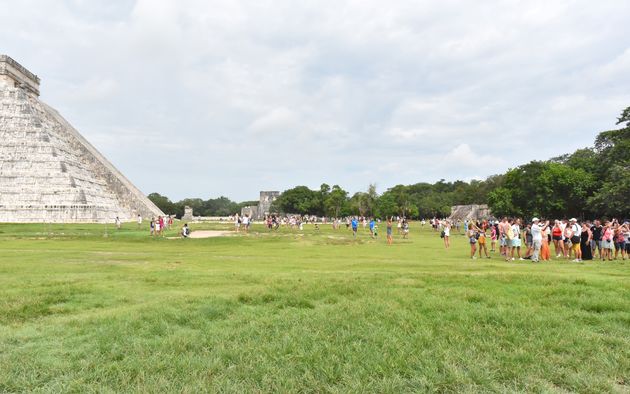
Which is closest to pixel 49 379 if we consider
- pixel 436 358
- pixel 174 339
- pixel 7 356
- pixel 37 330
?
pixel 7 356

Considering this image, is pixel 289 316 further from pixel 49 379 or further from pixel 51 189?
pixel 51 189

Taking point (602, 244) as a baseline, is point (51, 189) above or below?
above

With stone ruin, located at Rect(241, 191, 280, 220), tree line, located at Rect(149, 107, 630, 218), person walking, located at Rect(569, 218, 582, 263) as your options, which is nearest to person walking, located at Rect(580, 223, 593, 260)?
person walking, located at Rect(569, 218, 582, 263)

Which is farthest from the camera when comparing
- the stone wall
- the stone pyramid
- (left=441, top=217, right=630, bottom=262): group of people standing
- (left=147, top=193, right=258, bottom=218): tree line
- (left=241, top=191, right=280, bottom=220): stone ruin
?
(left=147, top=193, right=258, bottom=218): tree line

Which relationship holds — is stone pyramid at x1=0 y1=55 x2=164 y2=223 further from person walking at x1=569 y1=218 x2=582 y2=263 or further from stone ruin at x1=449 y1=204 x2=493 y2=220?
stone ruin at x1=449 y1=204 x2=493 y2=220

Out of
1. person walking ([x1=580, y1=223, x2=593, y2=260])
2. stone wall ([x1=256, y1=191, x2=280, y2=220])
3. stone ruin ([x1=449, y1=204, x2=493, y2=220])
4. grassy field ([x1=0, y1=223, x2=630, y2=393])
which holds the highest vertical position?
stone wall ([x1=256, y1=191, x2=280, y2=220])

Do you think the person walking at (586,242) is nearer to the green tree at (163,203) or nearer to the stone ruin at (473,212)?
the stone ruin at (473,212)

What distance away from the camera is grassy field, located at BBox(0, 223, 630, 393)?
3.52 meters

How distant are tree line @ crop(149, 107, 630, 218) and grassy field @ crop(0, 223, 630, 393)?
34.0 metres

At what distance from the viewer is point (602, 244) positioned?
14.8 metres

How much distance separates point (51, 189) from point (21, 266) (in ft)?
103

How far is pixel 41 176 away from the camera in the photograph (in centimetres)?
3822

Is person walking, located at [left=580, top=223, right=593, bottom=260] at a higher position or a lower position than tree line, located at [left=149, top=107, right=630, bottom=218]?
lower

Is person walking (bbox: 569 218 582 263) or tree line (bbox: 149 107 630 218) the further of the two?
tree line (bbox: 149 107 630 218)
